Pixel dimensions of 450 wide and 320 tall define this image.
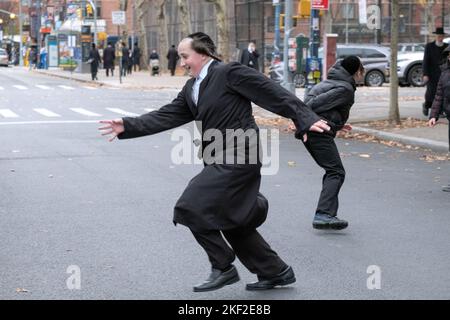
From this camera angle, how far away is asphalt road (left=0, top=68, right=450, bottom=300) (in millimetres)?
6887

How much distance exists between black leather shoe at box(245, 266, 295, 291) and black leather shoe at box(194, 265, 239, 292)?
0.19 m

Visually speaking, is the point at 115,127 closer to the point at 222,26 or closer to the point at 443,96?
the point at 443,96

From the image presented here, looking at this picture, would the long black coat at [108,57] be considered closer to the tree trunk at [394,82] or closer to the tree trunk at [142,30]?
the tree trunk at [142,30]

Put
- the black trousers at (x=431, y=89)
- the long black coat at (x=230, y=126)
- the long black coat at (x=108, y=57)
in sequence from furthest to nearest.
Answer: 1. the long black coat at (x=108, y=57)
2. the black trousers at (x=431, y=89)
3. the long black coat at (x=230, y=126)

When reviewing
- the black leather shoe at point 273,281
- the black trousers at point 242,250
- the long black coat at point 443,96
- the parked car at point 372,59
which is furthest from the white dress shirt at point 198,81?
the parked car at point 372,59

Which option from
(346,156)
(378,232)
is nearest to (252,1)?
(346,156)

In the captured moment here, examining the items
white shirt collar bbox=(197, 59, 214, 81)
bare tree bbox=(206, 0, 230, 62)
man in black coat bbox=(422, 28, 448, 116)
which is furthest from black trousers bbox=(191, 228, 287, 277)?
bare tree bbox=(206, 0, 230, 62)

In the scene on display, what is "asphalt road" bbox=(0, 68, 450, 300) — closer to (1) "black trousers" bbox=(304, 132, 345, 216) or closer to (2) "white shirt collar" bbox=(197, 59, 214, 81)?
(1) "black trousers" bbox=(304, 132, 345, 216)

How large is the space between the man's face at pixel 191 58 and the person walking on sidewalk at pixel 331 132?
2726 millimetres

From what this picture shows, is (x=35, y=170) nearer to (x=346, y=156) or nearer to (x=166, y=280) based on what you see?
(x=346, y=156)

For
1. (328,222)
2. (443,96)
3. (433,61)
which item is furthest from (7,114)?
(328,222)

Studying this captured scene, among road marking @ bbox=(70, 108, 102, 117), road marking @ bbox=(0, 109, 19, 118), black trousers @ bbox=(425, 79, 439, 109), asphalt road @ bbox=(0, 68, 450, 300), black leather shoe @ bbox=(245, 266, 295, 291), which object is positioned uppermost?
black trousers @ bbox=(425, 79, 439, 109)

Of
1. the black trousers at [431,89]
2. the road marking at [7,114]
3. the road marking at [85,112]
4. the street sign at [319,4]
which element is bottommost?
the road marking at [85,112]

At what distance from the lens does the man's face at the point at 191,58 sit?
21.2 feet
